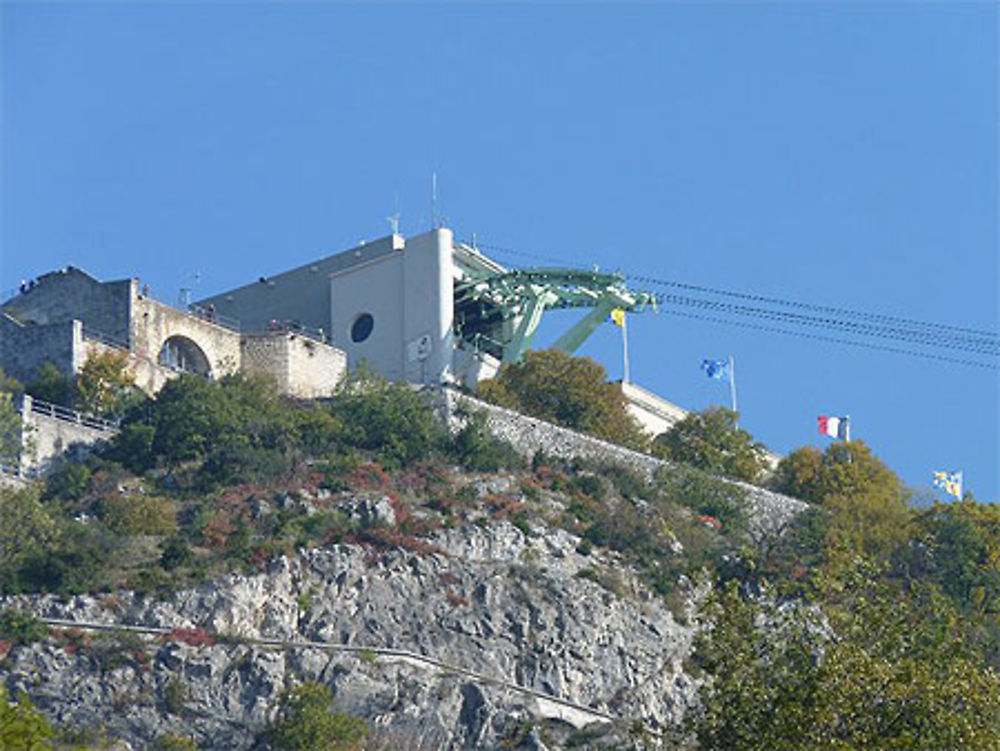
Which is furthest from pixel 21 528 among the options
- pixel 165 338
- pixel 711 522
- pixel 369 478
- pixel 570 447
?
pixel 711 522

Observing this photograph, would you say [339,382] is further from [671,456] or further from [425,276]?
[671,456]

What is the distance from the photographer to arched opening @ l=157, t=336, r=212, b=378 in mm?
66500

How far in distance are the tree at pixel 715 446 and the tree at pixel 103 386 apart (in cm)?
1529

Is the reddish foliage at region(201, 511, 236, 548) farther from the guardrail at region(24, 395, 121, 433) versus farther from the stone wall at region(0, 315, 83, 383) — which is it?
the stone wall at region(0, 315, 83, 383)

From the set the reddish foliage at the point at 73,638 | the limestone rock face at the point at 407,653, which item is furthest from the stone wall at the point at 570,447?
the reddish foliage at the point at 73,638

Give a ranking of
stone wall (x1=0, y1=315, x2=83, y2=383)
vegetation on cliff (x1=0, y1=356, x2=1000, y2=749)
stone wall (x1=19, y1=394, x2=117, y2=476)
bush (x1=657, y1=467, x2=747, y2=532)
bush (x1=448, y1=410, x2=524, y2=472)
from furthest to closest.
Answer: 1. bush (x1=657, y1=467, x2=747, y2=532)
2. stone wall (x1=0, y1=315, x2=83, y2=383)
3. bush (x1=448, y1=410, x2=524, y2=472)
4. stone wall (x1=19, y1=394, x2=117, y2=476)
5. vegetation on cliff (x1=0, y1=356, x2=1000, y2=749)

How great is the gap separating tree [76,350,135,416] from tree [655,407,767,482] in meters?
15.3

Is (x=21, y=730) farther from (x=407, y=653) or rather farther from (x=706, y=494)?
(x=706, y=494)

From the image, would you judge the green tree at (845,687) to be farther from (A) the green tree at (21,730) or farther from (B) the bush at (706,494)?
(B) the bush at (706,494)

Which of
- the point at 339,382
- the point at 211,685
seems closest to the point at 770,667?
the point at 211,685

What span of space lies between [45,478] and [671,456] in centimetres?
1867

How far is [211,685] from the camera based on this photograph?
49.2 metres

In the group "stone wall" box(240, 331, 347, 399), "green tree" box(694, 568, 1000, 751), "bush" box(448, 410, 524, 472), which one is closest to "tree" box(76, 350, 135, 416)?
"stone wall" box(240, 331, 347, 399)

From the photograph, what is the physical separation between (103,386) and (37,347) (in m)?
2.66
